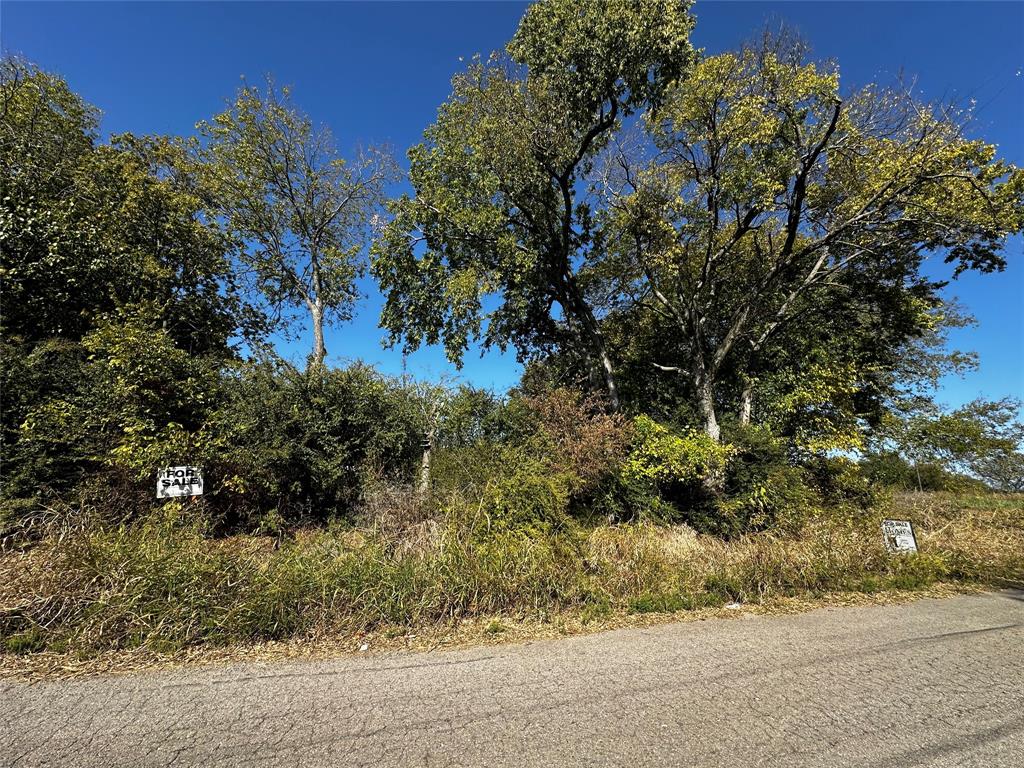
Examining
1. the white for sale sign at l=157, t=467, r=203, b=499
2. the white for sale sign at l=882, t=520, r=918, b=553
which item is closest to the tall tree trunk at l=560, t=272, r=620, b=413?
the white for sale sign at l=882, t=520, r=918, b=553

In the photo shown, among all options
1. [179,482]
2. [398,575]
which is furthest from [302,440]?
[398,575]


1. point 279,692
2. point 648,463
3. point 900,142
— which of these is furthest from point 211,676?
point 900,142

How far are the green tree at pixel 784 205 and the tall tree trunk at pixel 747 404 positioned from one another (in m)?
0.06

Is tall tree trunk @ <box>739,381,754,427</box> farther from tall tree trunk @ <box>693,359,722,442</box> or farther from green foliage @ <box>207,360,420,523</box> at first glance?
green foliage @ <box>207,360,420,523</box>

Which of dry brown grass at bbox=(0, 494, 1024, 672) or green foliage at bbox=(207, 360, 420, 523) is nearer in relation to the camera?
dry brown grass at bbox=(0, 494, 1024, 672)

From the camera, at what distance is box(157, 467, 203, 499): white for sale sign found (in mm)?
6914

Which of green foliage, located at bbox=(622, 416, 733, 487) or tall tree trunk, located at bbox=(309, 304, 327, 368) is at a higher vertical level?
tall tree trunk, located at bbox=(309, 304, 327, 368)

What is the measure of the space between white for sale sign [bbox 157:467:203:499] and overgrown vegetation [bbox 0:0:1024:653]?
577 millimetres

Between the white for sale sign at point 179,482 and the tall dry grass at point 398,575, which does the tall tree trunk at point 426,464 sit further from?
the white for sale sign at point 179,482

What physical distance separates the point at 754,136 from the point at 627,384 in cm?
754

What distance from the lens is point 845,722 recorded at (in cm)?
285

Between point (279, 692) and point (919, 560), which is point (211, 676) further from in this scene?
point (919, 560)

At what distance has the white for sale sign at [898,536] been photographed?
6398 mm

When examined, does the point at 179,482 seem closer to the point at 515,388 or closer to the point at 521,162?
the point at 515,388
